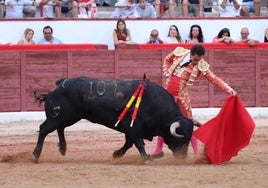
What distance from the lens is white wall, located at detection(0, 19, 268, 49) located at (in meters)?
15.9

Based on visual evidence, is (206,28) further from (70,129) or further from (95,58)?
(70,129)

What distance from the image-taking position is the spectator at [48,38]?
1552 cm

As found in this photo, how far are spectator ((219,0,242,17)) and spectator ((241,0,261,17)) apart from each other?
0.31 feet

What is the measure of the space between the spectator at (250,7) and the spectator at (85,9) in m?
2.54

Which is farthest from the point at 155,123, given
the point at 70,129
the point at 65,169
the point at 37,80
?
the point at 37,80

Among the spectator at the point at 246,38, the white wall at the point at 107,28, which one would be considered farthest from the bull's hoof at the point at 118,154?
the spectator at the point at 246,38

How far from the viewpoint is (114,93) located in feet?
33.0

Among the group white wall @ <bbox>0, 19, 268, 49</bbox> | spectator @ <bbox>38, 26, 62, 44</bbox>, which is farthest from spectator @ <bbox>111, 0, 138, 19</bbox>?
spectator @ <bbox>38, 26, 62, 44</bbox>

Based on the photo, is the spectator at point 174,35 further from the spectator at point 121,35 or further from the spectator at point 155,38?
the spectator at point 121,35

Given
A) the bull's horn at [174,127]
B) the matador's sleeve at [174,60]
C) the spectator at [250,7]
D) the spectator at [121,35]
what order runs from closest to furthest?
the bull's horn at [174,127] < the matador's sleeve at [174,60] < the spectator at [121,35] < the spectator at [250,7]

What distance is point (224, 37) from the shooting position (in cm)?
1641

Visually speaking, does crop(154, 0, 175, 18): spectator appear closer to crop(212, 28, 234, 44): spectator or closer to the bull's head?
crop(212, 28, 234, 44): spectator

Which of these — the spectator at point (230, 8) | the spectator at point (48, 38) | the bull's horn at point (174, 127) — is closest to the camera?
the bull's horn at point (174, 127)

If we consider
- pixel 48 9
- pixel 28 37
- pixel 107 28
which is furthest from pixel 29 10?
pixel 107 28
